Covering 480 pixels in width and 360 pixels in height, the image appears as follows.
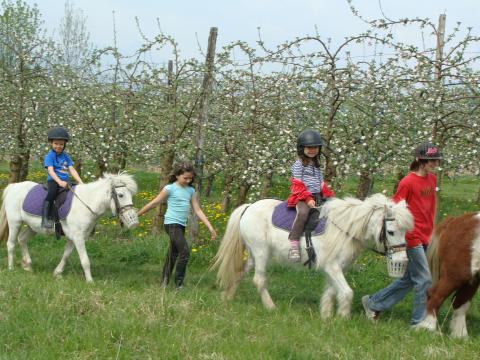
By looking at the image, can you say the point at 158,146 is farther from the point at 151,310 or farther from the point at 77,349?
the point at 77,349

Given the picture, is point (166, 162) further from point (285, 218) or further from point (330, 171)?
point (285, 218)

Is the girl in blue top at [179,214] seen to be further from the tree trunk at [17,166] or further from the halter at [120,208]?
the tree trunk at [17,166]

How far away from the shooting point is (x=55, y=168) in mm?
7812

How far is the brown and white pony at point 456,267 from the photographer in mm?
5512

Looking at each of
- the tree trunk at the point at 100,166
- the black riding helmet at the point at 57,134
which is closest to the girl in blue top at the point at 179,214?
the black riding helmet at the point at 57,134

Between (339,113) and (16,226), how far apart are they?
5316 millimetres

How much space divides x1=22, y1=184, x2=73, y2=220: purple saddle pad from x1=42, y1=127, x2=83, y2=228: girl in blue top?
5.5 inches

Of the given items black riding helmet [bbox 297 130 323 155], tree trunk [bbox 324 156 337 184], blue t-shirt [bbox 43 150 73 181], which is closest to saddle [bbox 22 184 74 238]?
blue t-shirt [bbox 43 150 73 181]

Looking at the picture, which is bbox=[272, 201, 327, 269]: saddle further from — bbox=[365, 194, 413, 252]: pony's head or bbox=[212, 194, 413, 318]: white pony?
bbox=[365, 194, 413, 252]: pony's head

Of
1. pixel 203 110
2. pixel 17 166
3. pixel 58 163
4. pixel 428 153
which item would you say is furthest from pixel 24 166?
pixel 428 153

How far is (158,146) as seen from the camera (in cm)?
1039

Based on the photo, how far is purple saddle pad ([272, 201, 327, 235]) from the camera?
6121 millimetres

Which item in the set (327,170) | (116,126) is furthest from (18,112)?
(327,170)

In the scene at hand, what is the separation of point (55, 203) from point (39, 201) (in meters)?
0.38
